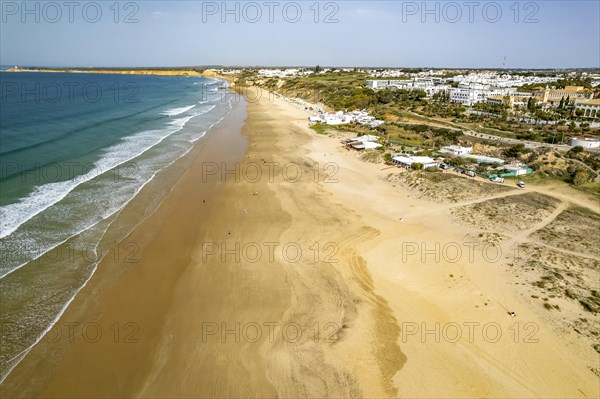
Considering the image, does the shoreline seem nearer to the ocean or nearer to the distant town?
the ocean

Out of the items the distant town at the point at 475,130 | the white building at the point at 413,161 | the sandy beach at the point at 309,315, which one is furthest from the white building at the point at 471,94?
the sandy beach at the point at 309,315

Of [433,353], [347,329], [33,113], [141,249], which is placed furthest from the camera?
[33,113]

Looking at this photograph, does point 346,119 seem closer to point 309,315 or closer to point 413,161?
point 413,161

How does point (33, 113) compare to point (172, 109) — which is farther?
point (172, 109)

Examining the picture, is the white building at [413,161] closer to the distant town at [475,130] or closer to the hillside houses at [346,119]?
the distant town at [475,130]

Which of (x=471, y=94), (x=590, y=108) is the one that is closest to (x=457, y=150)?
(x=590, y=108)

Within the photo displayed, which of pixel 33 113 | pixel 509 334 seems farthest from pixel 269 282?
pixel 33 113

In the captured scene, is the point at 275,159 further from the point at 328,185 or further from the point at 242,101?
the point at 242,101
